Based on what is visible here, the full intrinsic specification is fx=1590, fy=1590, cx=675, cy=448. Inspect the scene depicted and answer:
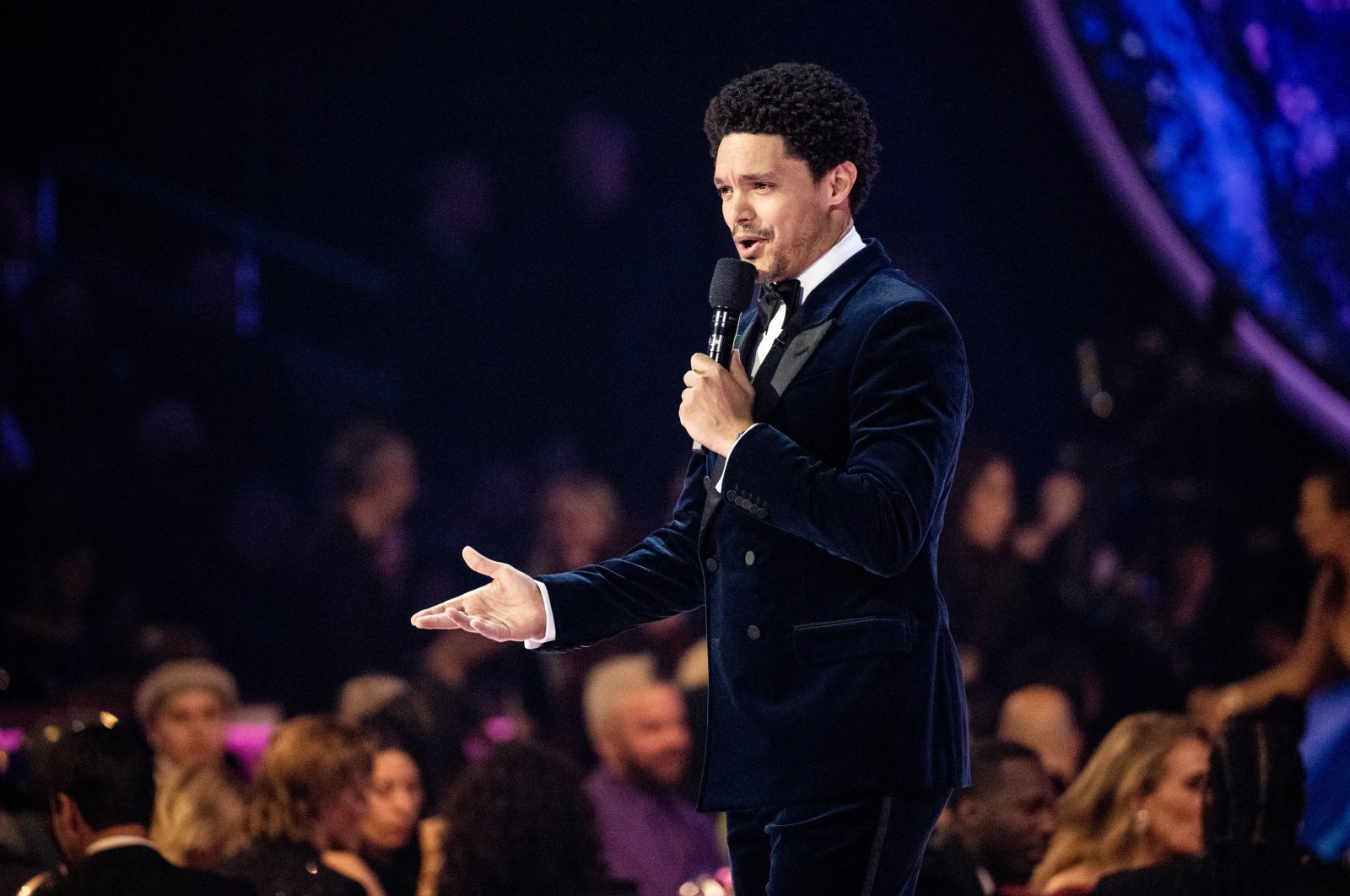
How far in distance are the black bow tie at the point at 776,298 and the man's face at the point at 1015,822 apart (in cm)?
181

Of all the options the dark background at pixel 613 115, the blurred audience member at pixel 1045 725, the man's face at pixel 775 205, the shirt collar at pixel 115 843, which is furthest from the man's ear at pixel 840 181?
the dark background at pixel 613 115

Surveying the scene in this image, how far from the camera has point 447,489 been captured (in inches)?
247

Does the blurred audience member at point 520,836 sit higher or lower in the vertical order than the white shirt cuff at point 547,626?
lower

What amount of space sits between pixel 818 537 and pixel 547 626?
1.46ft

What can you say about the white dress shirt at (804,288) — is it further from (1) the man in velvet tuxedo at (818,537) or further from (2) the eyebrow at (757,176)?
(2) the eyebrow at (757,176)

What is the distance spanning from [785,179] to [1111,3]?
16.0 ft

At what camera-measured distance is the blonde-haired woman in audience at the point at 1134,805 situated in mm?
3715

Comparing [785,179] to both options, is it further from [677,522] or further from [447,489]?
[447,489]

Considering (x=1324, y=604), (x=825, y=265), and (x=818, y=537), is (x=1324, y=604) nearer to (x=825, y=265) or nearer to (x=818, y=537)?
(x=825, y=265)

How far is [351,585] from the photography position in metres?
5.34

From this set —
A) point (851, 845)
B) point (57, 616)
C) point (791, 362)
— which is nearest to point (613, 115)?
point (57, 616)

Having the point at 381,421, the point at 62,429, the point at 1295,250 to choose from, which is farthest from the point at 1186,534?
the point at 62,429

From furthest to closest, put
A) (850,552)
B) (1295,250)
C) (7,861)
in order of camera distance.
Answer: (1295,250)
(7,861)
(850,552)

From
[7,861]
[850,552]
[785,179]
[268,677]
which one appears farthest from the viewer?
[268,677]
